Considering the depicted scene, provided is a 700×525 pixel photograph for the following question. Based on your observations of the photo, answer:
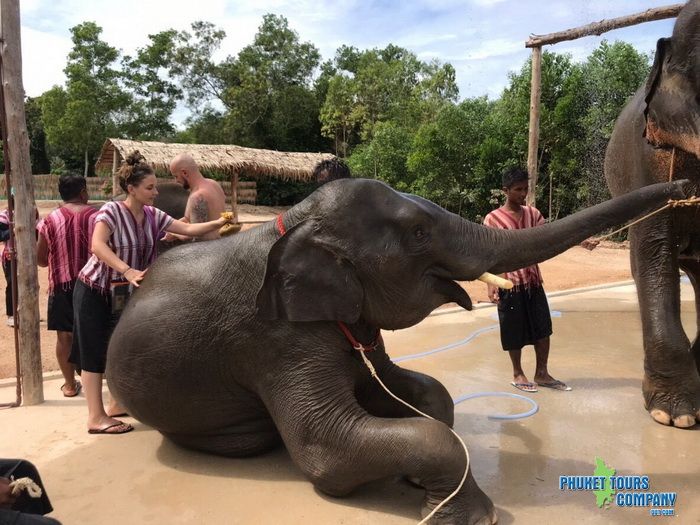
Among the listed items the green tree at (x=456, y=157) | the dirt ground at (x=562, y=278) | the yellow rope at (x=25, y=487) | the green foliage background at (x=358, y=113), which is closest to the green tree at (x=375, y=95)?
the green foliage background at (x=358, y=113)

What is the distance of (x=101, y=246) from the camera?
386 centimetres

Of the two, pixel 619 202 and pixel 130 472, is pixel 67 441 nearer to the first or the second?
pixel 130 472

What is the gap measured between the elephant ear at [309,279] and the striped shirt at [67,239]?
2453mm

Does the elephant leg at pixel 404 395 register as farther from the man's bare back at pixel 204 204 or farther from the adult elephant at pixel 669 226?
the man's bare back at pixel 204 204

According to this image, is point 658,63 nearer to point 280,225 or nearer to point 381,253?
point 381,253

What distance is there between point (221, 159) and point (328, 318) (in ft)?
57.7

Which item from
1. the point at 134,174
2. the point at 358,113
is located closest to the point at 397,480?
the point at 134,174

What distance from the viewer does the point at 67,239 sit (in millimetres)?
4781

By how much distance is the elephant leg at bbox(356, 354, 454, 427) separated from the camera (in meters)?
3.46

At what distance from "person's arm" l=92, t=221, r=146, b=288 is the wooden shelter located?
14.4 meters

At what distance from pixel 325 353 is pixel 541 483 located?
52.3 inches

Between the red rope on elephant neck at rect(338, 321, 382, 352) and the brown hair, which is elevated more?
the brown hair

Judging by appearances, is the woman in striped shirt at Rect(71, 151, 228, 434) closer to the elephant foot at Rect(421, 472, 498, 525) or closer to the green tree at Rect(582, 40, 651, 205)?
the elephant foot at Rect(421, 472, 498, 525)

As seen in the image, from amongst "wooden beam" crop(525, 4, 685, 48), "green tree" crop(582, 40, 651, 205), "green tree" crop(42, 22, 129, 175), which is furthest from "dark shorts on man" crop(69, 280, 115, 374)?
"green tree" crop(42, 22, 129, 175)
